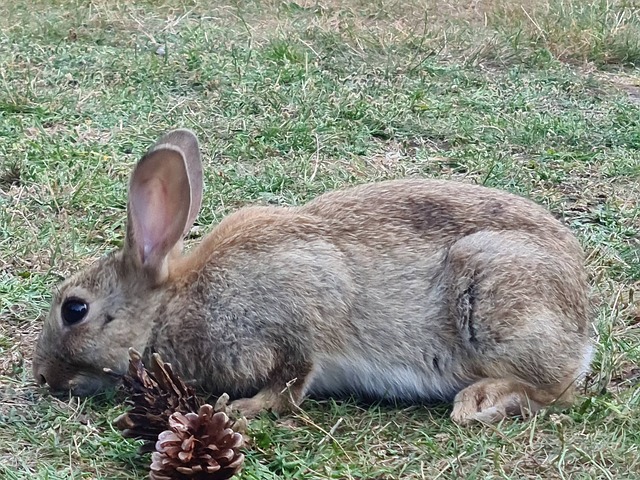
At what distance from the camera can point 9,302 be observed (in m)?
4.31

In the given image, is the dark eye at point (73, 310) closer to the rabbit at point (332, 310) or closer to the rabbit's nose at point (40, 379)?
the rabbit at point (332, 310)

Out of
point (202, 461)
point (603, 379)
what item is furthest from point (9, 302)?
point (603, 379)

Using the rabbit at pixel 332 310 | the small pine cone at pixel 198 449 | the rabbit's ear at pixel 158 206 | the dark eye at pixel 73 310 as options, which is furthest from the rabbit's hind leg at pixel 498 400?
the dark eye at pixel 73 310

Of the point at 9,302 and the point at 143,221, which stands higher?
the point at 143,221

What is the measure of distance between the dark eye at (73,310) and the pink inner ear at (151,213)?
0.92 ft

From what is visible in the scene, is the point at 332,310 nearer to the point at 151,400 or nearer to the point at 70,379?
the point at 151,400

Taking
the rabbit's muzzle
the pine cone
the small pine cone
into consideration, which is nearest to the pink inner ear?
the rabbit's muzzle

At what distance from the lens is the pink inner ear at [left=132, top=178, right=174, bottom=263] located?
12.5 feet

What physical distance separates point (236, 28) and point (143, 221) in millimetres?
5644

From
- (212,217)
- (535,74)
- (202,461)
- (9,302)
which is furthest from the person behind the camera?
(535,74)

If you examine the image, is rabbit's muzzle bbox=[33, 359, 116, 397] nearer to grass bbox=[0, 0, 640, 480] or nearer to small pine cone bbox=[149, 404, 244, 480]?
grass bbox=[0, 0, 640, 480]

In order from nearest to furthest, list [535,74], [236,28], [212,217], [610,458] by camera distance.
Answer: [610,458]
[212,217]
[535,74]
[236,28]

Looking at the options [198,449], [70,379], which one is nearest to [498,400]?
[198,449]

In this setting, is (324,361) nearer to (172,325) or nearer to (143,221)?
(172,325)
